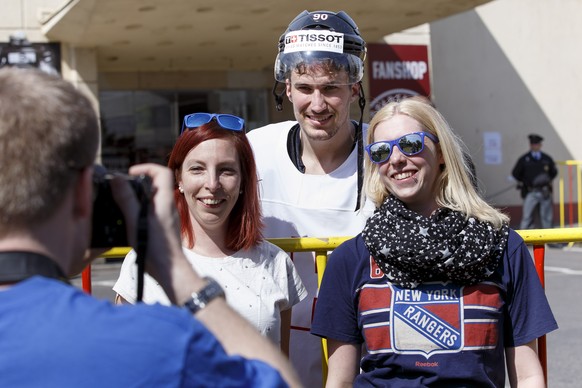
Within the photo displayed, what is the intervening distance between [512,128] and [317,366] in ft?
55.7

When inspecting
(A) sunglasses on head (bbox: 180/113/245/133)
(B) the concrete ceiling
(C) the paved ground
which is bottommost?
(C) the paved ground

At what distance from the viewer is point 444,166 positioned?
3.07 m

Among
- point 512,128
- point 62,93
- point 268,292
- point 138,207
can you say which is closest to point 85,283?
point 268,292

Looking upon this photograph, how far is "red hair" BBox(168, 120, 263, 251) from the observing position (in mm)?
3221

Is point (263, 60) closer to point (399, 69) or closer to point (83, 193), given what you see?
point (399, 69)

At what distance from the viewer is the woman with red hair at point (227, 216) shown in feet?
10.4

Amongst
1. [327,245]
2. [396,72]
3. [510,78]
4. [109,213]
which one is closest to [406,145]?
[327,245]

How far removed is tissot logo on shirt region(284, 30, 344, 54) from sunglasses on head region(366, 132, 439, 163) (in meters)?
0.58

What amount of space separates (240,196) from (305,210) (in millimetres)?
343

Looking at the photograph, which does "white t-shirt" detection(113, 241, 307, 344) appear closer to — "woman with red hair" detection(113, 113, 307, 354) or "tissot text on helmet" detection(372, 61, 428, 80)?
"woman with red hair" detection(113, 113, 307, 354)

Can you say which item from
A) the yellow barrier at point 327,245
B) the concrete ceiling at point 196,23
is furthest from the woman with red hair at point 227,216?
the concrete ceiling at point 196,23

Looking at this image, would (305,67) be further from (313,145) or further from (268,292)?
(268,292)

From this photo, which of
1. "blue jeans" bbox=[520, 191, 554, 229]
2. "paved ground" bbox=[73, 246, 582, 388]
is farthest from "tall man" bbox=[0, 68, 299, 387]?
"blue jeans" bbox=[520, 191, 554, 229]

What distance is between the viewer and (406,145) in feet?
9.79
